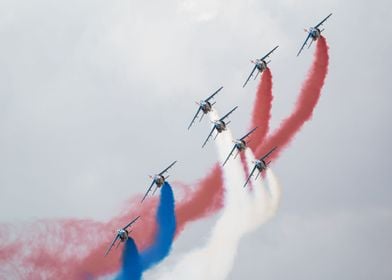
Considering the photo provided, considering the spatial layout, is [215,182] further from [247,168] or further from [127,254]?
[127,254]

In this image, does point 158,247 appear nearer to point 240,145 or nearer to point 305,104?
point 240,145

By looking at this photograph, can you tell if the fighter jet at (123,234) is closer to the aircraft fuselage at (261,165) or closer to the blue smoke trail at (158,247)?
the blue smoke trail at (158,247)

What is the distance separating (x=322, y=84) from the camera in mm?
77250

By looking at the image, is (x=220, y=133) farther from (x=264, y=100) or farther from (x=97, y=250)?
(x=97, y=250)

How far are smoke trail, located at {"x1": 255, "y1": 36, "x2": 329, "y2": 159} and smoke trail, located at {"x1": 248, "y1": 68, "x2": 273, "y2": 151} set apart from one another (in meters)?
1.09

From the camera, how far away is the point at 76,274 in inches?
3054

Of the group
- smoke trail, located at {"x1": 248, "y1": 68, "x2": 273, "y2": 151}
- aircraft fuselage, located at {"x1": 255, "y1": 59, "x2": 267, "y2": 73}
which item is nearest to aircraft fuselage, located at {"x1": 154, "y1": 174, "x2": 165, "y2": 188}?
smoke trail, located at {"x1": 248, "y1": 68, "x2": 273, "y2": 151}

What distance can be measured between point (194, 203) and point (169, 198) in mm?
3045

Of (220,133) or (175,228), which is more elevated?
(220,133)

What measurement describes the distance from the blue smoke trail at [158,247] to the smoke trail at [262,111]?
11998mm

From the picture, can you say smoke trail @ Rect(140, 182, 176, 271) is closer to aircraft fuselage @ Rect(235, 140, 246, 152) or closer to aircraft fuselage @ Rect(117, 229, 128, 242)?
aircraft fuselage @ Rect(117, 229, 128, 242)

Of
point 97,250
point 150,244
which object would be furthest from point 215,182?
point 97,250

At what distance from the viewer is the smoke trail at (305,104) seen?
76.4 m

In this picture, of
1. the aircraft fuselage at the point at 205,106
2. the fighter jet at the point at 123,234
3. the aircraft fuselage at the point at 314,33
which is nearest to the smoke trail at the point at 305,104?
the aircraft fuselage at the point at 314,33
